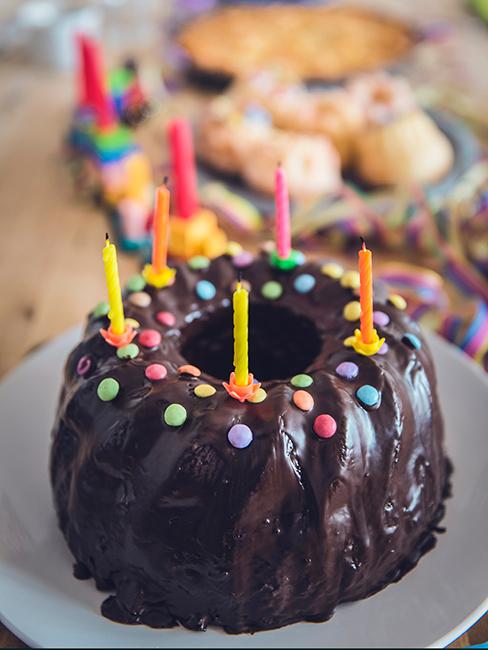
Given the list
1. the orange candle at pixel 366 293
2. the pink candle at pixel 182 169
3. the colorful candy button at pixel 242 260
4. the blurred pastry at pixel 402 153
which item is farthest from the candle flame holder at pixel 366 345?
the blurred pastry at pixel 402 153

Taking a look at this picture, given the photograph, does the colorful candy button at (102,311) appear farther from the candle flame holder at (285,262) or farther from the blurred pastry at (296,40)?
the blurred pastry at (296,40)

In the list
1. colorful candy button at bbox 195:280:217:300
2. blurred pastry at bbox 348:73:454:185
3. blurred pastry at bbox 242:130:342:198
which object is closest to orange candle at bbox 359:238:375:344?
colorful candy button at bbox 195:280:217:300

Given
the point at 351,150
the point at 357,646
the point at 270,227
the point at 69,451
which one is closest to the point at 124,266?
the point at 270,227

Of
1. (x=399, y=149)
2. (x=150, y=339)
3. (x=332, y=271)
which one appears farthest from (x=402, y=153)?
(x=150, y=339)

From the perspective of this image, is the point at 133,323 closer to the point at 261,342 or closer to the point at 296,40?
the point at 261,342

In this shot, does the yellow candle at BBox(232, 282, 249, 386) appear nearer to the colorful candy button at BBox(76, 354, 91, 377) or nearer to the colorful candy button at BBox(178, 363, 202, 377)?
the colorful candy button at BBox(178, 363, 202, 377)
